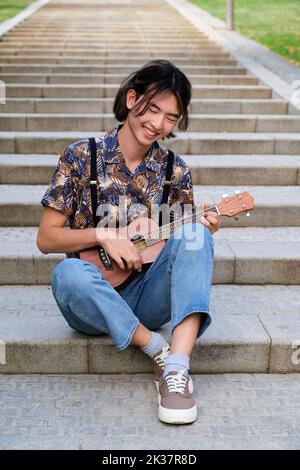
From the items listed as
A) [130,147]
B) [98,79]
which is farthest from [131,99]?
[98,79]

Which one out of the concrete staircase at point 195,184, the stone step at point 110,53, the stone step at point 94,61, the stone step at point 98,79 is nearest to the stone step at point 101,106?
the concrete staircase at point 195,184

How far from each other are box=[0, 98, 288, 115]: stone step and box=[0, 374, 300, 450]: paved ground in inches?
162

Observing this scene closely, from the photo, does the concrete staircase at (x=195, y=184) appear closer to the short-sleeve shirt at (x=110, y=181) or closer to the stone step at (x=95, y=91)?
the stone step at (x=95, y=91)

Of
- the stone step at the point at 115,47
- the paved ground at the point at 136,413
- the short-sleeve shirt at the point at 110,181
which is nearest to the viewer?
the paved ground at the point at 136,413

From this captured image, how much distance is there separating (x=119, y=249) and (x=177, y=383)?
0.64 metres

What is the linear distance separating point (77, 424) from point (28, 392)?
15.2 inches

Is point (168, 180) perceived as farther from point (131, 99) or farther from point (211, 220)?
point (131, 99)

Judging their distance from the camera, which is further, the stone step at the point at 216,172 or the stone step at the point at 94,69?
the stone step at the point at 94,69

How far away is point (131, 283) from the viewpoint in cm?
309

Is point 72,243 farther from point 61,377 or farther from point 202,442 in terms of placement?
point 202,442

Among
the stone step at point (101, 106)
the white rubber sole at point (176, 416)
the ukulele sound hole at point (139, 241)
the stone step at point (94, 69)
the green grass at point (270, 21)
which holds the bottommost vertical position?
the white rubber sole at point (176, 416)

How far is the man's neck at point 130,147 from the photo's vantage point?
3.06m

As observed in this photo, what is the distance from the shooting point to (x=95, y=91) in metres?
7.36

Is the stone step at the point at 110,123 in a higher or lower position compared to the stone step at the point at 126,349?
higher
